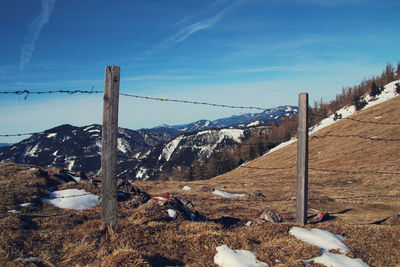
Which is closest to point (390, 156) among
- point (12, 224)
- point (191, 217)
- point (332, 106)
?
point (191, 217)

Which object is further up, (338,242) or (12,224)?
(12,224)

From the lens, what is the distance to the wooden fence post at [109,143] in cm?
679

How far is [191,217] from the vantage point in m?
9.51

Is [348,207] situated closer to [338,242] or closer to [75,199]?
[338,242]

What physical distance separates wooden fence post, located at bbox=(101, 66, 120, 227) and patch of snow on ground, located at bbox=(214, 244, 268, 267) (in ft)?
10.3

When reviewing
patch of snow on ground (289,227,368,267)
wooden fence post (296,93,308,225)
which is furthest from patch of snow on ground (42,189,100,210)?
wooden fence post (296,93,308,225)

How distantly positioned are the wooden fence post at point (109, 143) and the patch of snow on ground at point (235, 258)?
10.3ft

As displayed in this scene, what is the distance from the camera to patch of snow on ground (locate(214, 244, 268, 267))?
18.3 feet

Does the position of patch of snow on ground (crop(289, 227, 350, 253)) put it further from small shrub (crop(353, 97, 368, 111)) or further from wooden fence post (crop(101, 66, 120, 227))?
small shrub (crop(353, 97, 368, 111))

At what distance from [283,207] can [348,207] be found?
4.81 m

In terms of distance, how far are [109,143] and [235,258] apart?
4.38 m

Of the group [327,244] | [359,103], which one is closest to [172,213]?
[327,244]

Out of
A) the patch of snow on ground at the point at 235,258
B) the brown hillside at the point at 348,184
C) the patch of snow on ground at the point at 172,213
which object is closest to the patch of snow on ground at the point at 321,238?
the patch of snow on ground at the point at 235,258

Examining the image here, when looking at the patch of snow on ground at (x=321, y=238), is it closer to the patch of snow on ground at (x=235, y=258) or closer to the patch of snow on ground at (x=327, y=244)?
the patch of snow on ground at (x=327, y=244)
